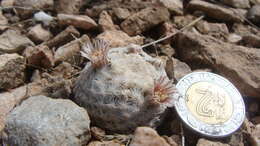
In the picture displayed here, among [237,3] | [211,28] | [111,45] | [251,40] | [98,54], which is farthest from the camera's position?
[237,3]

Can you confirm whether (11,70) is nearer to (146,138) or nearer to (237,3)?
(146,138)

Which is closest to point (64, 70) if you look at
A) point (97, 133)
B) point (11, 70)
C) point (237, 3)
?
point (11, 70)

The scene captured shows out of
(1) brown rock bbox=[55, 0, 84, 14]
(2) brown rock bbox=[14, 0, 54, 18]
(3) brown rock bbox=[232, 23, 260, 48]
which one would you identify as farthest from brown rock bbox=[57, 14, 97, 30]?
(3) brown rock bbox=[232, 23, 260, 48]

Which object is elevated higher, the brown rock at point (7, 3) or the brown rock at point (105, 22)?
the brown rock at point (7, 3)

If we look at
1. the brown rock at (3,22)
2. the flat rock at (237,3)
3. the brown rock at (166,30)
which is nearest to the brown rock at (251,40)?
the flat rock at (237,3)

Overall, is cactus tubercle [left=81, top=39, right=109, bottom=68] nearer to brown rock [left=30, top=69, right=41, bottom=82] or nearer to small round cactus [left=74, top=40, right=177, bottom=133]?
small round cactus [left=74, top=40, right=177, bottom=133]

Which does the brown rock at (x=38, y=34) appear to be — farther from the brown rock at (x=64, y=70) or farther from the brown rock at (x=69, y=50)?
the brown rock at (x=64, y=70)

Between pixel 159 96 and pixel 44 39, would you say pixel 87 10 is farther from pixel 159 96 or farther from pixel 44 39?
pixel 159 96
